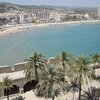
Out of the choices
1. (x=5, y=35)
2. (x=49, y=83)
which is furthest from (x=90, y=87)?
(x=5, y=35)

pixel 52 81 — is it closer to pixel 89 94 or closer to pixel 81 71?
pixel 81 71

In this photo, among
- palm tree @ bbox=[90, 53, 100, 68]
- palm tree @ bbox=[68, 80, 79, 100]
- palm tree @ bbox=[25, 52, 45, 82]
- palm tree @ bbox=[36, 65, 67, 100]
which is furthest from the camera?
palm tree @ bbox=[90, 53, 100, 68]

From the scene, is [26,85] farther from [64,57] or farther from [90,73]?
[90,73]

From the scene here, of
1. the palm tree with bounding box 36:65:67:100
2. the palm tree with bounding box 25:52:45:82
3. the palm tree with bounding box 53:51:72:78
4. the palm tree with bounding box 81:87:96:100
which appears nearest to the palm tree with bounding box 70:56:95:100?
the palm tree with bounding box 36:65:67:100

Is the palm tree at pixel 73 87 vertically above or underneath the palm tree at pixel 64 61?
underneath

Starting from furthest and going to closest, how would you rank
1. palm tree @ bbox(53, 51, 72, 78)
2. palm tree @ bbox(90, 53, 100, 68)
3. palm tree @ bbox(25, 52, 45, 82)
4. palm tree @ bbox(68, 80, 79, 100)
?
1. palm tree @ bbox(90, 53, 100, 68)
2. palm tree @ bbox(53, 51, 72, 78)
3. palm tree @ bbox(68, 80, 79, 100)
4. palm tree @ bbox(25, 52, 45, 82)

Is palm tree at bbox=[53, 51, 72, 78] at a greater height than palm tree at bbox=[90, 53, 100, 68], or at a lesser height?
greater

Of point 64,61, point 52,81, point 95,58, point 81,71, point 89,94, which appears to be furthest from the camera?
point 95,58

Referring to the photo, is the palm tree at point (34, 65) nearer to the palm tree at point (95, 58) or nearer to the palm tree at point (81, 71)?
the palm tree at point (81, 71)

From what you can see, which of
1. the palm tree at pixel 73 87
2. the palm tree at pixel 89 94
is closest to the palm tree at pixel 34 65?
the palm tree at pixel 73 87

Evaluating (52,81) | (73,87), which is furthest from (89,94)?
(52,81)

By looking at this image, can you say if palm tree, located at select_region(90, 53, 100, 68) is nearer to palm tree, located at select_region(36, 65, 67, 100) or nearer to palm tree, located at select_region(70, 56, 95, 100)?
palm tree, located at select_region(70, 56, 95, 100)
